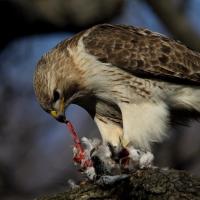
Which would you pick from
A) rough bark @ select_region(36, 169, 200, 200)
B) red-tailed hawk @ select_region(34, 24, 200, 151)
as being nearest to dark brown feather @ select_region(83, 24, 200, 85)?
red-tailed hawk @ select_region(34, 24, 200, 151)

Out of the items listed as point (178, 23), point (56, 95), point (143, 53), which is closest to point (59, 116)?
point (56, 95)

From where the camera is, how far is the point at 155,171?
6531mm

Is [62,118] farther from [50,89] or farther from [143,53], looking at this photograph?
[143,53]

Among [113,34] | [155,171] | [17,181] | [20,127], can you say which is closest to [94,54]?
[113,34]

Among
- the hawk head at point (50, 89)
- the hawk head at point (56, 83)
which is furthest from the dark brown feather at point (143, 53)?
the hawk head at point (50, 89)

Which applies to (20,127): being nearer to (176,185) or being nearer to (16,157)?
(16,157)

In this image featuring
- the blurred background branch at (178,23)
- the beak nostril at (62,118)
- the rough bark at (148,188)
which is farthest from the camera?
the blurred background branch at (178,23)

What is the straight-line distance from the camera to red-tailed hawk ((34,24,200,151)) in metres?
8.93

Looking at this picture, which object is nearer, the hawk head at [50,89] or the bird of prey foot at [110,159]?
the bird of prey foot at [110,159]

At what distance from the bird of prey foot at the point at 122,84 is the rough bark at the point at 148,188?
7.34 feet

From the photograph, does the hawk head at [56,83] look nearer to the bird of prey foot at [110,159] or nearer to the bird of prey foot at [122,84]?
the bird of prey foot at [122,84]

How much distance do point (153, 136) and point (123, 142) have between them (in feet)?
1.01

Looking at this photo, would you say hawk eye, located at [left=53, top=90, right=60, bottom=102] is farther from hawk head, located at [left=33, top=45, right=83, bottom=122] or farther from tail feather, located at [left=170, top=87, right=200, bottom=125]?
tail feather, located at [left=170, top=87, right=200, bottom=125]

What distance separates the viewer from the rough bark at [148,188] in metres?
6.29
